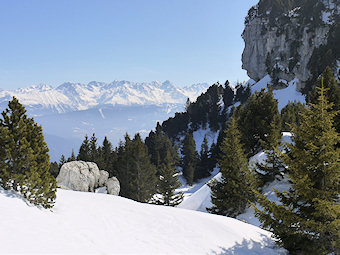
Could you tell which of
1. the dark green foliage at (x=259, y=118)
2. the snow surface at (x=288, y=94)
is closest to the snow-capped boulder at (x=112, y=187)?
the dark green foliage at (x=259, y=118)

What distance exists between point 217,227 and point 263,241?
298 centimetres

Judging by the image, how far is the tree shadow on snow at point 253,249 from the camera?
1236 centimetres

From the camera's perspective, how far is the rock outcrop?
126 feet

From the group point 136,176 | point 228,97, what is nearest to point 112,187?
point 136,176

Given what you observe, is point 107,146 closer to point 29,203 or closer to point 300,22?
point 29,203

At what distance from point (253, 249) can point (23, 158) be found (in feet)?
50.2

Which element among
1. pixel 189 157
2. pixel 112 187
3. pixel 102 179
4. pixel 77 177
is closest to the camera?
pixel 77 177

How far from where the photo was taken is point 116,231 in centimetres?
1319

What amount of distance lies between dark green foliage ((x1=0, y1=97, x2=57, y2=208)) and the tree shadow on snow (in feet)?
37.9

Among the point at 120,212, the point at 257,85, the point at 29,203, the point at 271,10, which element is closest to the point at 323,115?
the point at 120,212

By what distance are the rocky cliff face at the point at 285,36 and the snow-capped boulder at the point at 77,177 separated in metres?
92.1

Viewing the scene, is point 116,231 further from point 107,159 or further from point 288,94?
point 288,94

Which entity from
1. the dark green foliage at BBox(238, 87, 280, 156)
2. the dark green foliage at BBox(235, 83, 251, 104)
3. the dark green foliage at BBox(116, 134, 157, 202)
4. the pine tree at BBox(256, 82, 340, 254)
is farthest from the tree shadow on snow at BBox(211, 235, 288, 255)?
the dark green foliage at BBox(235, 83, 251, 104)

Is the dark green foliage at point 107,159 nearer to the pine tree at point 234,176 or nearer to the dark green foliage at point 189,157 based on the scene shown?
the dark green foliage at point 189,157
